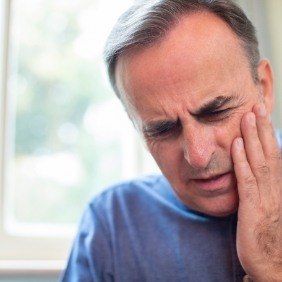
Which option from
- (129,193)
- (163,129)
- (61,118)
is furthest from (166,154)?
(61,118)

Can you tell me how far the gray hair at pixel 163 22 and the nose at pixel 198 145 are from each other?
20 cm

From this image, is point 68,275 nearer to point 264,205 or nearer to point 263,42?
point 264,205

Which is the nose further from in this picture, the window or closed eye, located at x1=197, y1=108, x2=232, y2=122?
the window

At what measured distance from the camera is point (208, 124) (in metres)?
0.99

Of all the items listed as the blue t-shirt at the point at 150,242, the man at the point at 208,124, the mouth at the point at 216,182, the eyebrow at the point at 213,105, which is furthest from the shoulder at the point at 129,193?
the eyebrow at the point at 213,105

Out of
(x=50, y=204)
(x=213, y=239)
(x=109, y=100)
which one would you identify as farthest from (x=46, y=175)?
(x=213, y=239)

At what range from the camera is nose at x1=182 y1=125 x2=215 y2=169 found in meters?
0.96

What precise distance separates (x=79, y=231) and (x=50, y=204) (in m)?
0.52

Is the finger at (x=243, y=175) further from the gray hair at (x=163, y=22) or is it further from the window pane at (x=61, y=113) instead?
the window pane at (x=61, y=113)

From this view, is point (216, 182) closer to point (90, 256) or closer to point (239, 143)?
point (239, 143)

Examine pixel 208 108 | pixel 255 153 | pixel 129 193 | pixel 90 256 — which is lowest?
pixel 90 256

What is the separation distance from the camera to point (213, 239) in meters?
1.15

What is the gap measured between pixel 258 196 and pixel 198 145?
7.3 inches

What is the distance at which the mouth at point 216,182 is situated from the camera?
102 centimetres
